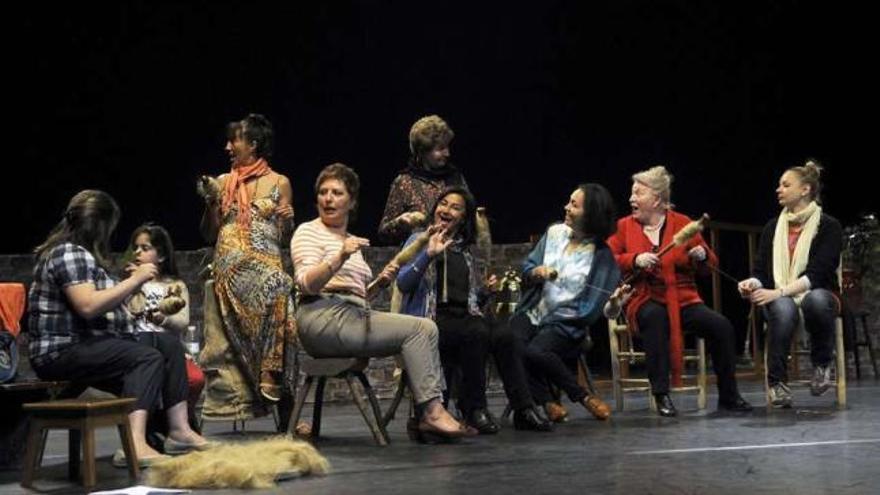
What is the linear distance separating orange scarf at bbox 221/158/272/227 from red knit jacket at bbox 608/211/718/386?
1.60 metres

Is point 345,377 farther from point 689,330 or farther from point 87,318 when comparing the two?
point 689,330

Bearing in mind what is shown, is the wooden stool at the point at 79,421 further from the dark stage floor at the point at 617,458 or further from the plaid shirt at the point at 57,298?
the plaid shirt at the point at 57,298

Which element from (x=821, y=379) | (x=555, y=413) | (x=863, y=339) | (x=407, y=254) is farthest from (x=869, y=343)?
(x=407, y=254)

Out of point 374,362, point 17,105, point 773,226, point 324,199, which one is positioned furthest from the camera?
point 17,105

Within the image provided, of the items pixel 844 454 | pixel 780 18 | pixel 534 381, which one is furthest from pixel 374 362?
pixel 780 18

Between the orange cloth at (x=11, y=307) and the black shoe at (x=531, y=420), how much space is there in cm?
193

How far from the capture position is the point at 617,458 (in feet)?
13.4

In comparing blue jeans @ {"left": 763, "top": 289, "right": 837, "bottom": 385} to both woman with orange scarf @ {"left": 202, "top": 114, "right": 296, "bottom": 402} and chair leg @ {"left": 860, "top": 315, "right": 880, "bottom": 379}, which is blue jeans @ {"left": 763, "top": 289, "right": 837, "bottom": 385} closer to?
woman with orange scarf @ {"left": 202, "top": 114, "right": 296, "bottom": 402}

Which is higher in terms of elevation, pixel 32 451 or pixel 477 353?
pixel 477 353

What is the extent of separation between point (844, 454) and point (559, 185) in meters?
4.82

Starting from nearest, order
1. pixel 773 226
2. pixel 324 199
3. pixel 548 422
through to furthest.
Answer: pixel 324 199, pixel 548 422, pixel 773 226

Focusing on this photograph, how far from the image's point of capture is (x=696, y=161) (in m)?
8.89

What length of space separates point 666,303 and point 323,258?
5.62 feet

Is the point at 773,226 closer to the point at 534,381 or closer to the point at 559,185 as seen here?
the point at 534,381
